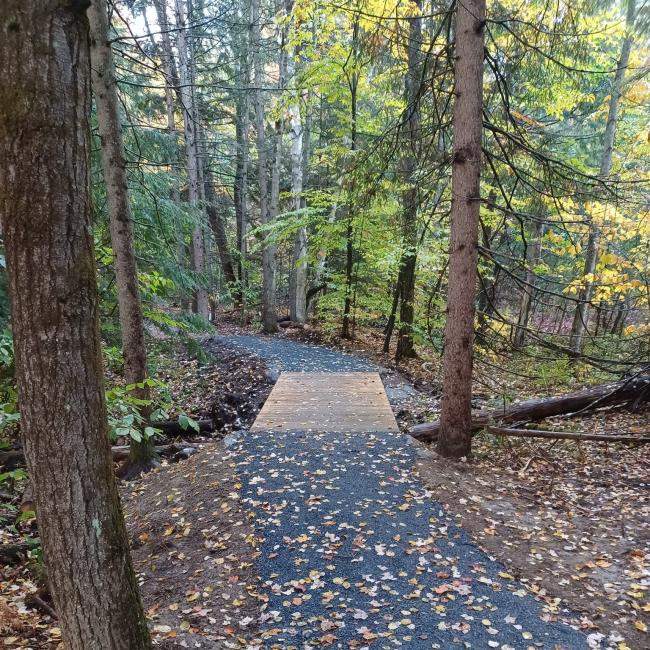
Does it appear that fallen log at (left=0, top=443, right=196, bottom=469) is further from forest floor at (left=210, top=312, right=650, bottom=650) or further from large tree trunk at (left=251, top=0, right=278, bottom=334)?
large tree trunk at (left=251, top=0, right=278, bottom=334)

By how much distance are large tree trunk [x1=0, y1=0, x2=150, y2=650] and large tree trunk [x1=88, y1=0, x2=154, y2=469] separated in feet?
8.56

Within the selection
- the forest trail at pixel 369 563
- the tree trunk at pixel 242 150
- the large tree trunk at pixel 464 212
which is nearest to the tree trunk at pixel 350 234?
the tree trunk at pixel 242 150

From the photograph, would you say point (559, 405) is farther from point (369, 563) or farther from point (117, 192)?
point (117, 192)

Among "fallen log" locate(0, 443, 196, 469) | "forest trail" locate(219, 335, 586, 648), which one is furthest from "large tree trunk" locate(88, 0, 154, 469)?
"forest trail" locate(219, 335, 586, 648)

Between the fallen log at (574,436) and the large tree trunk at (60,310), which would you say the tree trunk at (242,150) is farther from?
the large tree trunk at (60,310)

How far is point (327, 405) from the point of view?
778 centimetres

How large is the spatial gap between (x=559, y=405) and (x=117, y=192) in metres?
7.06

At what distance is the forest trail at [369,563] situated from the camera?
3088 millimetres

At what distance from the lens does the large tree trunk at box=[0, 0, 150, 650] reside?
1.59 metres

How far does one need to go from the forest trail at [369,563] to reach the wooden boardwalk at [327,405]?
78cm

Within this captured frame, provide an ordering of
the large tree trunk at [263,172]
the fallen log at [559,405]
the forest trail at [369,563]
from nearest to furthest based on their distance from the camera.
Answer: the forest trail at [369,563] < the fallen log at [559,405] < the large tree trunk at [263,172]

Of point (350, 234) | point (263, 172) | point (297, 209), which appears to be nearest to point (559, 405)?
point (350, 234)

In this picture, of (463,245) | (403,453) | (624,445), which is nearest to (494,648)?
(403,453)

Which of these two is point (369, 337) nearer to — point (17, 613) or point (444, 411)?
point (444, 411)
